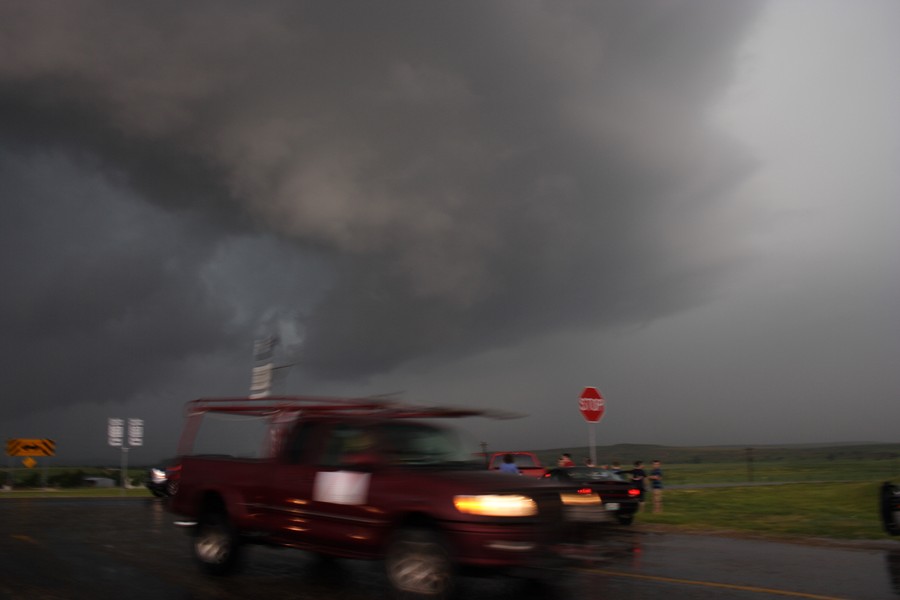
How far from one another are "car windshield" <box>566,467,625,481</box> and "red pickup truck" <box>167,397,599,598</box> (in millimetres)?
9286

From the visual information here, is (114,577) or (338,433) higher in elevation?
(338,433)

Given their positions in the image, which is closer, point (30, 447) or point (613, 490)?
point (613, 490)

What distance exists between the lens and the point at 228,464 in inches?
369

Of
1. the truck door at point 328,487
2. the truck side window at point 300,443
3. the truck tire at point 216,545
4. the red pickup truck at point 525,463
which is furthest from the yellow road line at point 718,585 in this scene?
the red pickup truck at point 525,463

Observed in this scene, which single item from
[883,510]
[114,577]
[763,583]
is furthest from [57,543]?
[883,510]

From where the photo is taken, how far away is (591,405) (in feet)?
58.4

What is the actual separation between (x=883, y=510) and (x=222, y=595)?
10217 millimetres

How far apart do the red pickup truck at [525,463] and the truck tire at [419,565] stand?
1337cm

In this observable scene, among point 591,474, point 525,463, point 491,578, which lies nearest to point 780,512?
point 591,474

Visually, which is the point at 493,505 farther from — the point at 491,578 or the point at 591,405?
the point at 591,405

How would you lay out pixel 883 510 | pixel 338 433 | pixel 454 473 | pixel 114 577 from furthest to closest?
pixel 883 510
pixel 114 577
pixel 338 433
pixel 454 473

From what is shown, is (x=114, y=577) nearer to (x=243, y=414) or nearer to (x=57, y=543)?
(x=243, y=414)

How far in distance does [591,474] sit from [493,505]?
11.4 meters

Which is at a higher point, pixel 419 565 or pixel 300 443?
pixel 300 443
